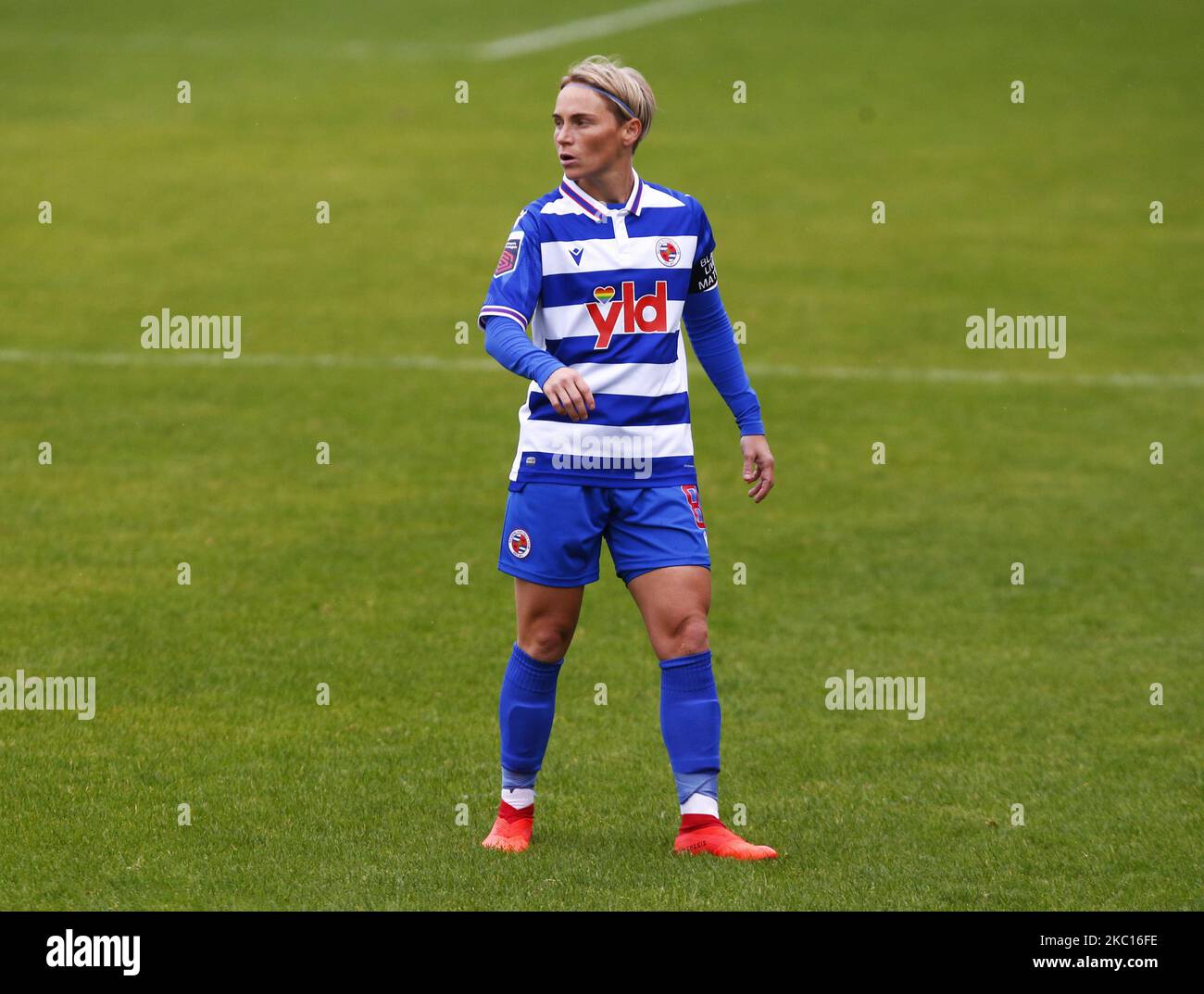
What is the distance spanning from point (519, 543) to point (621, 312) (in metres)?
0.85

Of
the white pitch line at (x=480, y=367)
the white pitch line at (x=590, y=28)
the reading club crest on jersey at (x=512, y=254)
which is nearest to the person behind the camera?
the reading club crest on jersey at (x=512, y=254)

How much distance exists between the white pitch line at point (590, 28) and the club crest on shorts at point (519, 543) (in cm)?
2780

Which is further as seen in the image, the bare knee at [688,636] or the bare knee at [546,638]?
the bare knee at [546,638]

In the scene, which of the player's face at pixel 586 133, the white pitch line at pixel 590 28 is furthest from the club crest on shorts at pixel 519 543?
the white pitch line at pixel 590 28

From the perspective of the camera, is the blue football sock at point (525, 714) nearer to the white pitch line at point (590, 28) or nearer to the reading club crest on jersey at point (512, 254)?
the reading club crest on jersey at point (512, 254)

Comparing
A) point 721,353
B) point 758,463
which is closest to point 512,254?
point 721,353

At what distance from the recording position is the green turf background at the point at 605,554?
21.1ft

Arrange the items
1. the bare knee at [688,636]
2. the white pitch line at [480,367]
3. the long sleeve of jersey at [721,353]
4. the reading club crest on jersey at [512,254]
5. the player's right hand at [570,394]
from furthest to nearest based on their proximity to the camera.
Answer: the white pitch line at [480,367]
the long sleeve of jersey at [721,353]
the bare knee at [688,636]
the reading club crest on jersey at [512,254]
the player's right hand at [570,394]

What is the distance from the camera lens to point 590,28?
114 feet

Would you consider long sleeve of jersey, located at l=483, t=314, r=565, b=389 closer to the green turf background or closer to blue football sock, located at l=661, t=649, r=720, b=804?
blue football sock, located at l=661, t=649, r=720, b=804

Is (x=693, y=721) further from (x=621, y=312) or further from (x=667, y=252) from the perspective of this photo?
(x=667, y=252)

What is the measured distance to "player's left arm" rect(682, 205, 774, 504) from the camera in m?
6.23

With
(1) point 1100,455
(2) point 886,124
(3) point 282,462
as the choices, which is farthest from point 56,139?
(1) point 1100,455

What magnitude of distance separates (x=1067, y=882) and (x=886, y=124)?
935 inches
